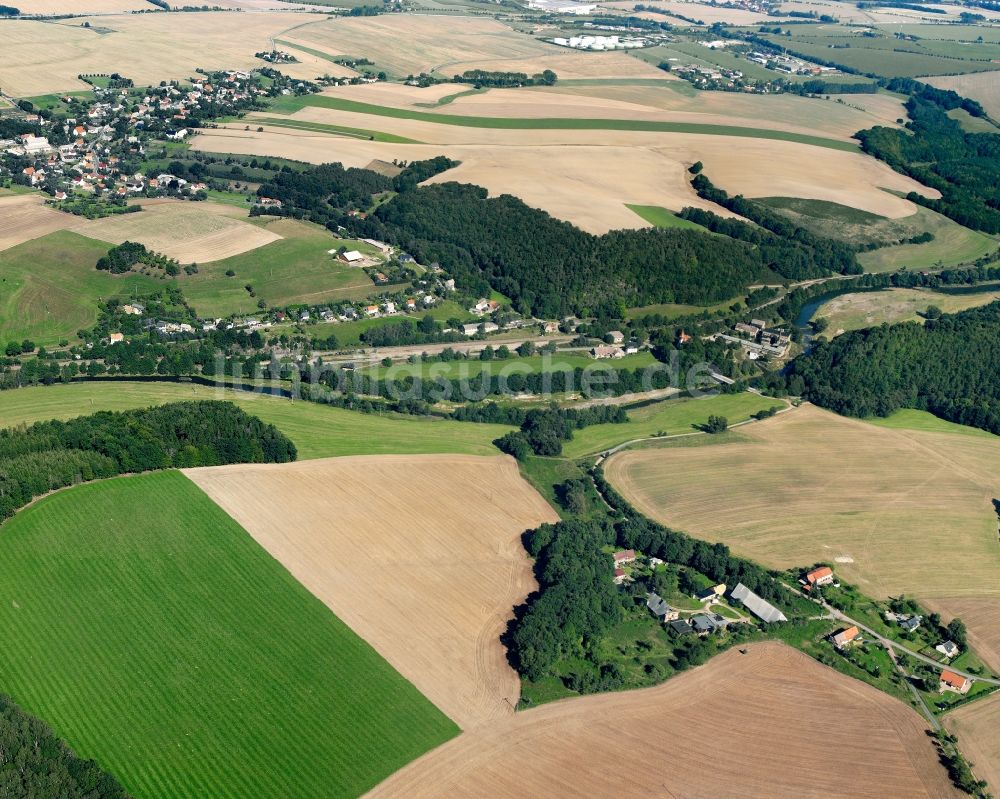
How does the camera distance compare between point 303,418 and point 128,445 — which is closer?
point 128,445

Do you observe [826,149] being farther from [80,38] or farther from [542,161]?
[80,38]

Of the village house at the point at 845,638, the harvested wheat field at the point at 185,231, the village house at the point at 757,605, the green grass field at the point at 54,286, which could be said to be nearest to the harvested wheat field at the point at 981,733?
the village house at the point at 845,638

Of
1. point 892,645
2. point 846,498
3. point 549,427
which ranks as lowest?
point 892,645

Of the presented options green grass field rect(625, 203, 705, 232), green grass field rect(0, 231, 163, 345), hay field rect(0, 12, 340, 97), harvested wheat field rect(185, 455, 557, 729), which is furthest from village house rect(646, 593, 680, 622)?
hay field rect(0, 12, 340, 97)

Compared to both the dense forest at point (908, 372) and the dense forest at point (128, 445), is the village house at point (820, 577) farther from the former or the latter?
the dense forest at point (128, 445)

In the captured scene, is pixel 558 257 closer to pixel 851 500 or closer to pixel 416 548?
pixel 851 500

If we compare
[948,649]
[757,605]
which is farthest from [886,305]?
[757,605]

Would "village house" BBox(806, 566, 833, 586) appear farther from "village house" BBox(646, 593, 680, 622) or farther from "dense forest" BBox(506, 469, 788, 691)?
"village house" BBox(646, 593, 680, 622)
